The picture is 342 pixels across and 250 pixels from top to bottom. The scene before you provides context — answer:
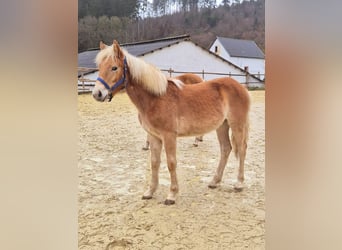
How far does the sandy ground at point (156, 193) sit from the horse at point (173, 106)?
0.02 m

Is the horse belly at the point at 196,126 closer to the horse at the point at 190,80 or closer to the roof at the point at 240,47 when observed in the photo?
the horse at the point at 190,80

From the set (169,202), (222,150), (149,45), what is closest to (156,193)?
(169,202)

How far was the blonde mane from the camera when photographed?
2.99 ft

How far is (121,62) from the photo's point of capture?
3.06 feet

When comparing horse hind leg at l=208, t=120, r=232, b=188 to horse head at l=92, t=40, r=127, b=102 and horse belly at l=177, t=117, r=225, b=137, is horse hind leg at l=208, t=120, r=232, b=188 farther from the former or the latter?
horse head at l=92, t=40, r=127, b=102

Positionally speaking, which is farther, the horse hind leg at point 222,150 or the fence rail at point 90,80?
the horse hind leg at point 222,150

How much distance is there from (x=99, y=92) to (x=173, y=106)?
25cm

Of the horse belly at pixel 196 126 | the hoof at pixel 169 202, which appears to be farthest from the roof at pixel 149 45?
the hoof at pixel 169 202

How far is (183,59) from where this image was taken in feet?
3.24

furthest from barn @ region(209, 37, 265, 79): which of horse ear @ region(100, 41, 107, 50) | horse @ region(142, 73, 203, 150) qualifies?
horse ear @ region(100, 41, 107, 50)

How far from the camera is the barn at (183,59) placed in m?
0.95
